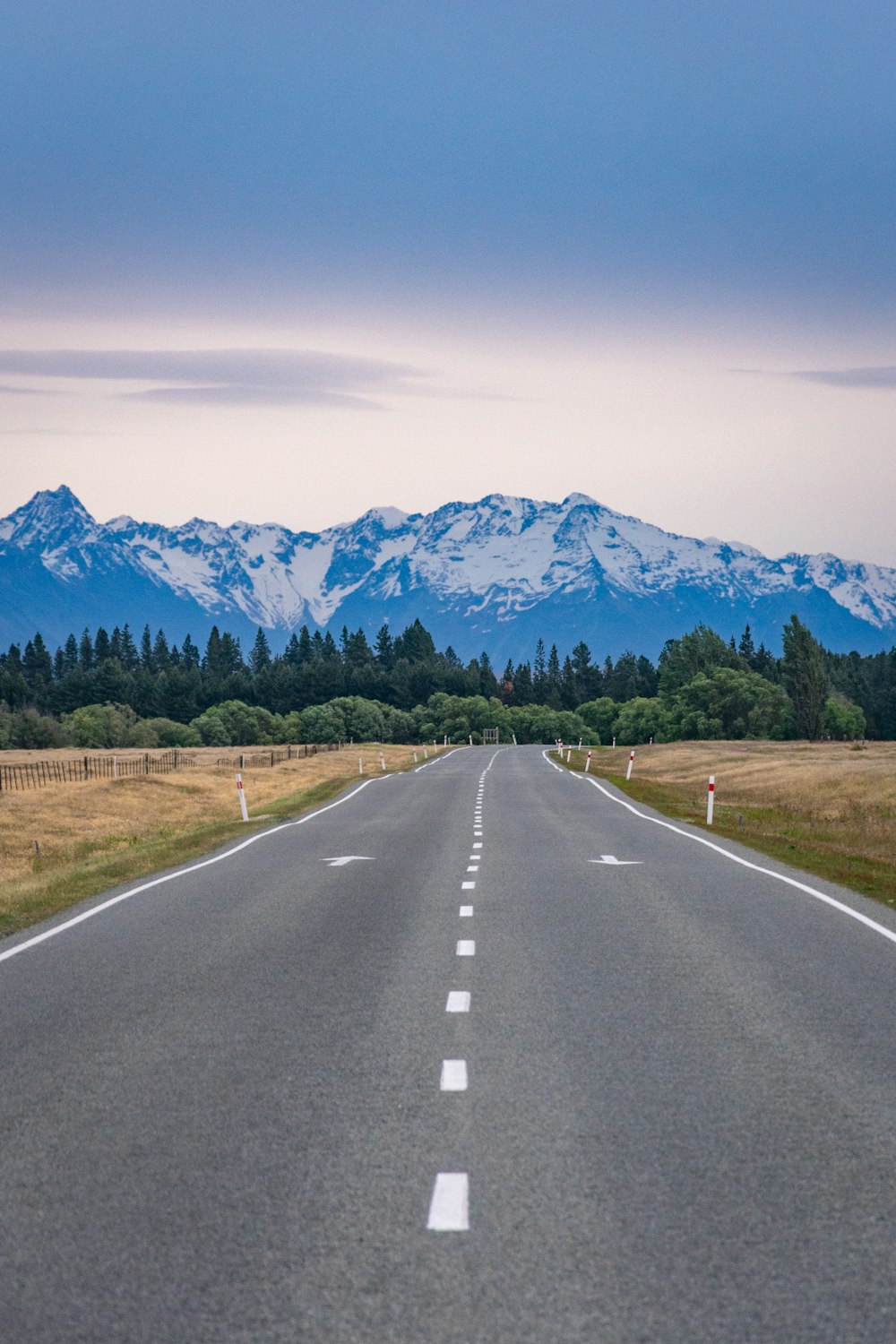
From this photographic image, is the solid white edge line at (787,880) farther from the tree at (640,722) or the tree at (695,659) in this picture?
the tree at (695,659)

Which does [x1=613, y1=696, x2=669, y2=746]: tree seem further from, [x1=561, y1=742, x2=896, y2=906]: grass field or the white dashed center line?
the white dashed center line

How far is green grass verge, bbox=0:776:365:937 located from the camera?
16312 mm

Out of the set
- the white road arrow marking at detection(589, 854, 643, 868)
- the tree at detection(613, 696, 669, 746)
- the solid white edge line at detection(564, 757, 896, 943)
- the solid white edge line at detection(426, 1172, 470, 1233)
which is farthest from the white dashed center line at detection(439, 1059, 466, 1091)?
the tree at detection(613, 696, 669, 746)

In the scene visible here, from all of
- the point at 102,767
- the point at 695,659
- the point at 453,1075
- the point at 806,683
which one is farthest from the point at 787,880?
the point at 695,659

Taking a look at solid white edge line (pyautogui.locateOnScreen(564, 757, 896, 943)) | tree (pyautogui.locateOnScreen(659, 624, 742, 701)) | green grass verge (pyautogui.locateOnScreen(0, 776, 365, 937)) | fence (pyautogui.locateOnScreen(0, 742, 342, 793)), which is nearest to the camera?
solid white edge line (pyautogui.locateOnScreen(564, 757, 896, 943))

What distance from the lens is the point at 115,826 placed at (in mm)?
40000

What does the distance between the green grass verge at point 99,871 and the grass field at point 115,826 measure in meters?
0.02

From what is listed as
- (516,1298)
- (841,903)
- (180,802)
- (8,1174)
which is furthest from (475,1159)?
(180,802)

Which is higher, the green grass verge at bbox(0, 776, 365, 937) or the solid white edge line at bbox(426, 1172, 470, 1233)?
the green grass verge at bbox(0, 776, 365, 937)

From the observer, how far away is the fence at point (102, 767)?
229 feet

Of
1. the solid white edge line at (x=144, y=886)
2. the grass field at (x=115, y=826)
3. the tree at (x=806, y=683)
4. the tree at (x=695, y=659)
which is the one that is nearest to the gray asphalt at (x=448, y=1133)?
the solid white edge line at (x=144, y=886)

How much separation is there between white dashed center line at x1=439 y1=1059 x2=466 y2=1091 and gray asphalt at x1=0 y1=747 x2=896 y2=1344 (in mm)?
87

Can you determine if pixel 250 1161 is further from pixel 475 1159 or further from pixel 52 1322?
pixel 52 1322

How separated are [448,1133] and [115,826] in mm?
34562
